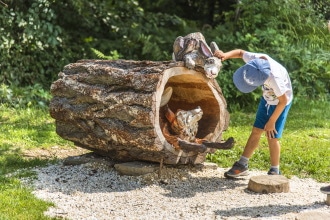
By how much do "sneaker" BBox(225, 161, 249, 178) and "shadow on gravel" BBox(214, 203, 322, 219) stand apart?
903mm

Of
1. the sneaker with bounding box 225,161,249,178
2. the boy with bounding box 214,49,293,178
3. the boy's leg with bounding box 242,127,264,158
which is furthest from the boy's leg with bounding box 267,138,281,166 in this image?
the sneaker with bounding box 225,161,249,178

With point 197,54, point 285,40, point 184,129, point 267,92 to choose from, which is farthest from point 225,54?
point 285,40

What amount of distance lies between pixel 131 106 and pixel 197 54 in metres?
0.81

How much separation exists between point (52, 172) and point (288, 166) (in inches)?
96.0

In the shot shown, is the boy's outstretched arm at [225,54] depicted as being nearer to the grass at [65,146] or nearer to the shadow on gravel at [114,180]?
the shadow on gravel at [114,180]

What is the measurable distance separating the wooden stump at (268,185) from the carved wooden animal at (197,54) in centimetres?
105

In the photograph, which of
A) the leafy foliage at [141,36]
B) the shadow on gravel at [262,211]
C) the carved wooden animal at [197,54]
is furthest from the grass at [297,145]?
the carved wooden animal at [197,54]

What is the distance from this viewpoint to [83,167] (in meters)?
5.59

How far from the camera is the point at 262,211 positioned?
4.46 m

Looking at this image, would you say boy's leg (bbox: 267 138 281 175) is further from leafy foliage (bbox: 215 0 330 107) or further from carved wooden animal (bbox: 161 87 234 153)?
leafy foliage (bbox: 215 0 330 107)

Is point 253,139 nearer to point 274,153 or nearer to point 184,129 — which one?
point 274,153

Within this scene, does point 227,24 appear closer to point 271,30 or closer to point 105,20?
point 271,30

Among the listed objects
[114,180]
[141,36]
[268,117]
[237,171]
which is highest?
[141,36]

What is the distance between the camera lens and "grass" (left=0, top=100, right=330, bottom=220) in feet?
15.1
